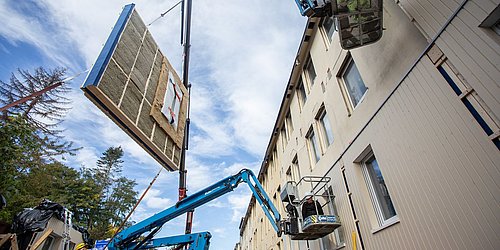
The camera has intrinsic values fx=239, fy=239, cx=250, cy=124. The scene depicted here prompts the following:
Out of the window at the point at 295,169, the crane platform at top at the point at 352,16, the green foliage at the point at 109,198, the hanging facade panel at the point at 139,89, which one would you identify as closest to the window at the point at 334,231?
the window at the point at 295,169

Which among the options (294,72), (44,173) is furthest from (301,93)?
(44,173)

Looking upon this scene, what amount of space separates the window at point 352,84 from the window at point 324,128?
5.27 ft

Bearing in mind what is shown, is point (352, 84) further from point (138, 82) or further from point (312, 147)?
point (138, 82)

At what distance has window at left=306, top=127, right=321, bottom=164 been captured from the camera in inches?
387

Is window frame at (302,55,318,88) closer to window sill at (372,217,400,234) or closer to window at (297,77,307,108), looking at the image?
window at (297,77,307,108)

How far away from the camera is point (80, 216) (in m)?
29.7

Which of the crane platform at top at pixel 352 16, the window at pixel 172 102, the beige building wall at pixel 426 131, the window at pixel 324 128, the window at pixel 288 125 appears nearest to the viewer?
the beige building wall at pixel 426 131

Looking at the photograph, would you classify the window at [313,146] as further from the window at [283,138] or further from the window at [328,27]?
the window at [283,138]

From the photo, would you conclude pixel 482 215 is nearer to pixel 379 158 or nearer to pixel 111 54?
pixel 379 158

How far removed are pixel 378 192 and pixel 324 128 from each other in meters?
3.73

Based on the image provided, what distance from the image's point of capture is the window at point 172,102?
7.34m

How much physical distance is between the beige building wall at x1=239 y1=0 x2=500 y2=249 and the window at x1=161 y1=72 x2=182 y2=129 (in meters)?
5.29

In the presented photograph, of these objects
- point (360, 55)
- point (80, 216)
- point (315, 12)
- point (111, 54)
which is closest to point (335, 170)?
point (360, 55)

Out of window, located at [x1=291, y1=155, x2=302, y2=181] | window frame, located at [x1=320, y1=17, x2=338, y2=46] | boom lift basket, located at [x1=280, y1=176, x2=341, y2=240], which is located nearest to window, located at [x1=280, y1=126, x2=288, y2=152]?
window, located at [x1=291, y1=155, x2=302, y2=181]
